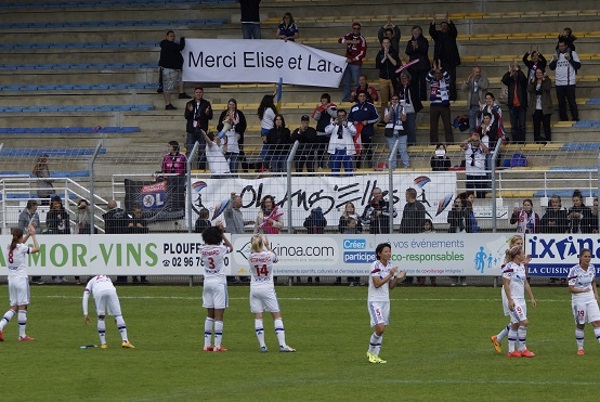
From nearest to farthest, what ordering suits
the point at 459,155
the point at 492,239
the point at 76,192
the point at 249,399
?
the point at 249,399 < the point at 492,239 < the point at 459,155 < the point at 76,192

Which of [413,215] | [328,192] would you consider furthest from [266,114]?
[413,215]

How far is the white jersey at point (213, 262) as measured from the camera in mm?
21578

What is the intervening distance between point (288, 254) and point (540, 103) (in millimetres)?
9237

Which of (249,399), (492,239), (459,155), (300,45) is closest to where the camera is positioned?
(249,399)

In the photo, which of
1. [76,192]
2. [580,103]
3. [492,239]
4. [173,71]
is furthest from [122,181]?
[580,103]

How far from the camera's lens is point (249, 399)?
17078 millimetres

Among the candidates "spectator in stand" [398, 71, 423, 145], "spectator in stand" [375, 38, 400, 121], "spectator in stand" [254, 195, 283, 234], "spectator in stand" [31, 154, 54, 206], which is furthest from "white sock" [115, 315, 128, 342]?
"spectator in stand" [375, 38, 400, 121]

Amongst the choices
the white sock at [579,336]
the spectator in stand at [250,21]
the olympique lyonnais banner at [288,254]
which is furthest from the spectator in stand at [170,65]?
the white sock at [579,336]

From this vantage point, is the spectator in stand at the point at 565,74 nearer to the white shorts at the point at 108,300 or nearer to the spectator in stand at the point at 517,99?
the spectator in stand at the point at 517,99

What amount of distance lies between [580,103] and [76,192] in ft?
48.6

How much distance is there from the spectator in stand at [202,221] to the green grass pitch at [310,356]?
90.2 inches

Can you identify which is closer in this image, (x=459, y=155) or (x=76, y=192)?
(x=459, y=155)

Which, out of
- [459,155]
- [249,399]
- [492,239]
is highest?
[459,155]

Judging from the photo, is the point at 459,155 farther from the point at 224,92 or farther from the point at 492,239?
the point at 224,92
